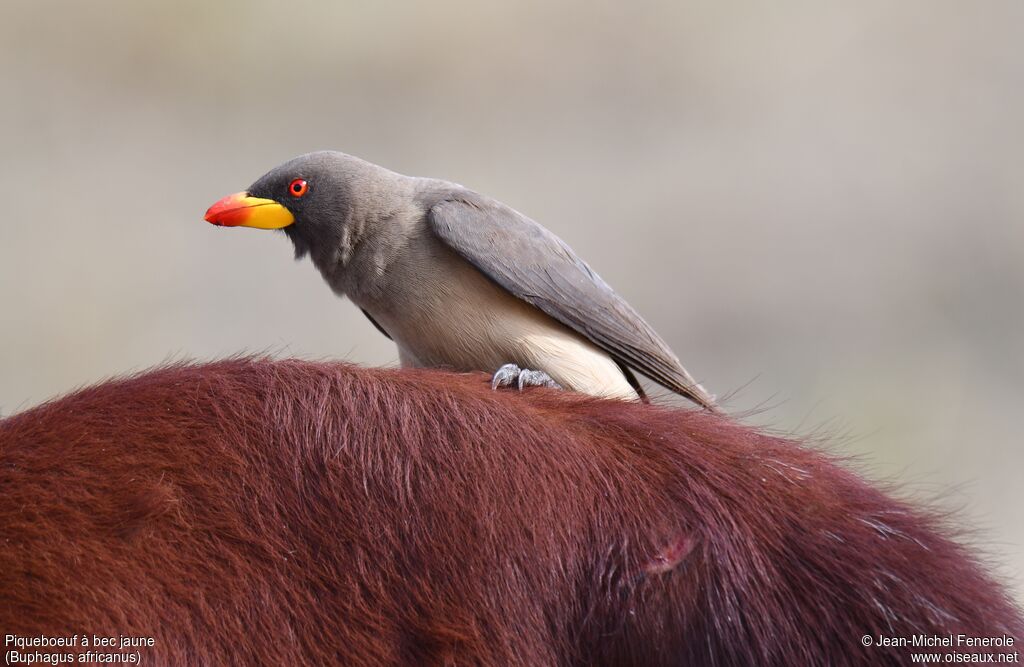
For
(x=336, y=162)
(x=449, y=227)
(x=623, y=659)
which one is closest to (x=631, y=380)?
(x=449, y=227)

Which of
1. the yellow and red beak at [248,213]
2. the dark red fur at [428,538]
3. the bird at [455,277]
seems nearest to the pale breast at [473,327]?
the bird at [455,277]

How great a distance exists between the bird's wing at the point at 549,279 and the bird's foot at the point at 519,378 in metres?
0.09

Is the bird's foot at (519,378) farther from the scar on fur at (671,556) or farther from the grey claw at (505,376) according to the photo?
the scar on fur at (671,556)

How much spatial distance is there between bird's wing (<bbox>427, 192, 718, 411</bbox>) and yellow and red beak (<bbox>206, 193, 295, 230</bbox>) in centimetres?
14

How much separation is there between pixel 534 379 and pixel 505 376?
42 mm

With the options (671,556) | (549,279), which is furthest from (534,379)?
(671,556)

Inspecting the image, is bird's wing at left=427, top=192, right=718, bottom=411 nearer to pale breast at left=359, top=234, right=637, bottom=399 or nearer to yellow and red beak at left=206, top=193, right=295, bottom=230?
pale breast at left=359, top=234, right=637, bottom=399

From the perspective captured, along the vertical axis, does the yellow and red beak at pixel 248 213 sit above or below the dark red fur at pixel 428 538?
above

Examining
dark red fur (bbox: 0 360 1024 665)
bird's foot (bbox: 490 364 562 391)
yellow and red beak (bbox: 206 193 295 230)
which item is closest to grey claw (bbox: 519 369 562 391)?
bird's foot (bbox: 490 364 562 391)

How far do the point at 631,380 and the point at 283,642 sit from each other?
52cm

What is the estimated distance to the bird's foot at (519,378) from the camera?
0.77m

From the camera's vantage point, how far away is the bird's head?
0.98 metres

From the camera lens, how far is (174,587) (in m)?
0.55

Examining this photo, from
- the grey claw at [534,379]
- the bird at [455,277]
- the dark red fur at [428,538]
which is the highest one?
the bird at [455,277]
